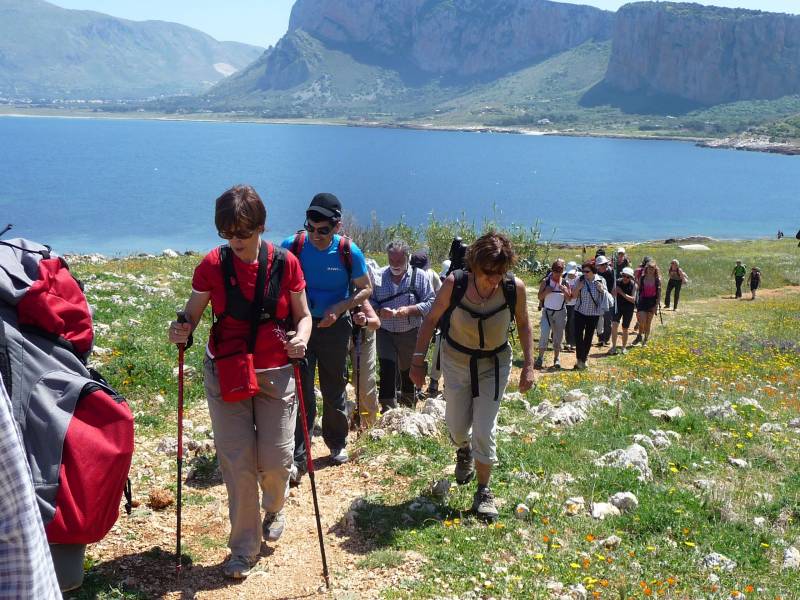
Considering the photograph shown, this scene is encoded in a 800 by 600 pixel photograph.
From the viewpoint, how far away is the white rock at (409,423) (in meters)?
7.30

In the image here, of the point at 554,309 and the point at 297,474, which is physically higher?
the point at 297,474

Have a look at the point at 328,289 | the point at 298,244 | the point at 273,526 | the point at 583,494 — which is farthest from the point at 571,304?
the point at 273,526

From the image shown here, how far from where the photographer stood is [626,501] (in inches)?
230

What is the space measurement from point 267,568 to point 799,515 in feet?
13.3

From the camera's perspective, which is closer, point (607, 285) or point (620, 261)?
point (607, 285)

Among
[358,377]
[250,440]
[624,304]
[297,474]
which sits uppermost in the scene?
[250,440]

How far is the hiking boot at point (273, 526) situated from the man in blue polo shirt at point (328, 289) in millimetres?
927

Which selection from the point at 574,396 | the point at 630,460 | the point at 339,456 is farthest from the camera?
the point at 574,396

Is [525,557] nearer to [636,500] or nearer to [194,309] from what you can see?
[636,500]

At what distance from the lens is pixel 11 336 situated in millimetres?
2879

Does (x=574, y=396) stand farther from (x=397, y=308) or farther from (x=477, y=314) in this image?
(x=477, y=314)

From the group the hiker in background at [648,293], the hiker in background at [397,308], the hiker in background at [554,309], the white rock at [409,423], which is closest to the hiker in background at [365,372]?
the white rock at [409,423]

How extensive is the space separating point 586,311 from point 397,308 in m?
6.15

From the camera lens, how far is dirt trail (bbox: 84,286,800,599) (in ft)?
15.7
